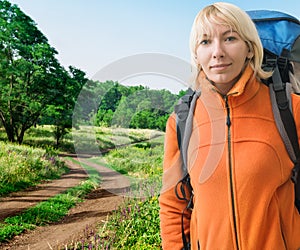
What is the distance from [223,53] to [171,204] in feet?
2.42

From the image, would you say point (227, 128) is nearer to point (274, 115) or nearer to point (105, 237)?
point (274, 115)

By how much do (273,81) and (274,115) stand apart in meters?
0.15

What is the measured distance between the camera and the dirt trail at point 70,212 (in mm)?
5035

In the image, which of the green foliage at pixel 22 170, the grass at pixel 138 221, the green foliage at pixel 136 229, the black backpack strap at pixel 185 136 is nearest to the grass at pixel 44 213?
the green foliage at pixel 22 170

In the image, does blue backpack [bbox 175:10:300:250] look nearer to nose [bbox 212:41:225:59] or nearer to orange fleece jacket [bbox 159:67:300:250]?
orange fleece jacket [bbox 159:67:300:250]

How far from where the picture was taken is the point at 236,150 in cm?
143

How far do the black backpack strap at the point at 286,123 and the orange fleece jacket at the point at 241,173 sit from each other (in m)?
0.03

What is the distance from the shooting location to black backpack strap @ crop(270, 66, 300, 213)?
1357 mm

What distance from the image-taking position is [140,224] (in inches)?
171

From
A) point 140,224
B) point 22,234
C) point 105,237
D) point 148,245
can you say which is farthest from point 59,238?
point 148,245

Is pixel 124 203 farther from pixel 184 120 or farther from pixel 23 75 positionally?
pixel 23 75

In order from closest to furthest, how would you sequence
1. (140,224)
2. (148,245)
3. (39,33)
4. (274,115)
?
(274,115), (148,245), (140,224), (39,33)

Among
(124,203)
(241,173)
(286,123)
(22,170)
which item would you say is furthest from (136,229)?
(22,170)

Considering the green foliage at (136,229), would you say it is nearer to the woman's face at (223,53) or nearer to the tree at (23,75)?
the woman's face at (223,53)
